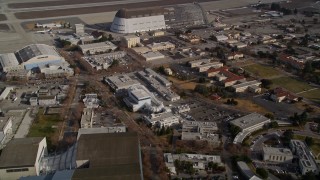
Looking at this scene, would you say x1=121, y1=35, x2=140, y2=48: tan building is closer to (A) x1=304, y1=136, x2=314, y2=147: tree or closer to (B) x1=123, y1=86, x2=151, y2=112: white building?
(B) x1=123, y1=86, x2=151, y2=112: white building

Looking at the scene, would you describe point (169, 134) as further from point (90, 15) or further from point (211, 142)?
point (90, 15)

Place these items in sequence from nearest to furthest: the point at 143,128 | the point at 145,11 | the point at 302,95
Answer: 1. the point at 143,128
2. the point at 302,95
3. the point at 145,11

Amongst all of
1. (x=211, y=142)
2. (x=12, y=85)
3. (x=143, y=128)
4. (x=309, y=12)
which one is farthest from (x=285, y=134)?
(x=309, y=12)

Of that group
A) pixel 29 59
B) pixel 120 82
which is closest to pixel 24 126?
pixel 120 82

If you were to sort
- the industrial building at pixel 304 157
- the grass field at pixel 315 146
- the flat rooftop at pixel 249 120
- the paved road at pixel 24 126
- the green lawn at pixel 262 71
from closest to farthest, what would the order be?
the industrial building at pixel 304 157 < the grass field at pixel 315 146 < the paved road at pixel 24 126 < the flat rooftop at pixel 249 120 < the green lawn at pixel 262 71

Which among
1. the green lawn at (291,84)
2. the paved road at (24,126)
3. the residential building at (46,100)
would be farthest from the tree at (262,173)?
the residential building at (46,100)

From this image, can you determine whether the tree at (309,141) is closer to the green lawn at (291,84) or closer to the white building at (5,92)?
the green lawn at (291,84)

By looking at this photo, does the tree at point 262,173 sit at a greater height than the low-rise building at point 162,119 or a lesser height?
lesser
